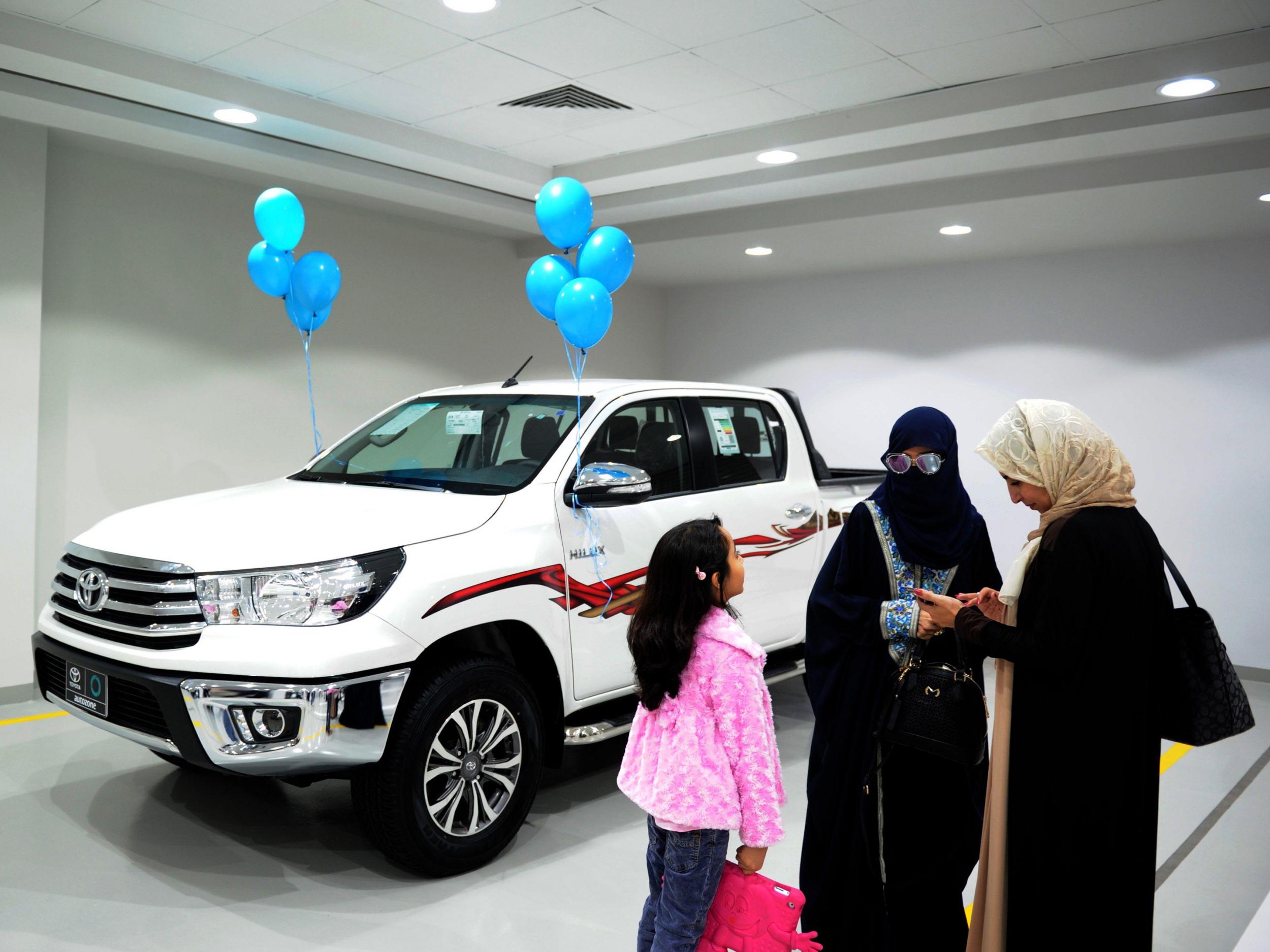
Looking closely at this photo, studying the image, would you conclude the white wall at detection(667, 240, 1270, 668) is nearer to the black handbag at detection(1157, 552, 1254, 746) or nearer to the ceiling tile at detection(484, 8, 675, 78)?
the ceiling tile at detection(484, 8, 675, 78)

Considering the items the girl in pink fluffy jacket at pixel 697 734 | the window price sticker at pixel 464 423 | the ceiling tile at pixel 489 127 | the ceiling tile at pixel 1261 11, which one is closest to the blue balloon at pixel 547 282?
the window price sticker at pixel 464 423

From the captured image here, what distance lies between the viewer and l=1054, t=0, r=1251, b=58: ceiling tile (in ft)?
13.3

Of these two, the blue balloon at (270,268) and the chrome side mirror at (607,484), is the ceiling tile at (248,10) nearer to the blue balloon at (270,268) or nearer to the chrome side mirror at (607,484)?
the blue balloon at (270,268)

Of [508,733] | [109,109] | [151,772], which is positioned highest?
[109,109]

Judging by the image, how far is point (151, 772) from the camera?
4.62 meters

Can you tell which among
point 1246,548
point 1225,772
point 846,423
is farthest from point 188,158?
point 1246,548

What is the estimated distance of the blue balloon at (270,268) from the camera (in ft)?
17.8

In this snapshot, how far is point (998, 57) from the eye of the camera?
4.64 metres

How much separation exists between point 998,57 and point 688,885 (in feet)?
12.9

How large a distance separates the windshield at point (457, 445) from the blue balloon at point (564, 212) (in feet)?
2.52

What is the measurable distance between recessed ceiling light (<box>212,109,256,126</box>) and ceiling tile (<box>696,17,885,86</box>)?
2.39m

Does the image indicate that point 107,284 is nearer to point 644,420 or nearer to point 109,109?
point 109,109

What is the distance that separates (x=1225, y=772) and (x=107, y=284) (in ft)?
22.2

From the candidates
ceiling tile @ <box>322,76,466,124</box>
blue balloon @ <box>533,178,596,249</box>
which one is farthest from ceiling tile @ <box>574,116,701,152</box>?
blue balloon @ <box>533,178,596,249</box>
